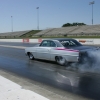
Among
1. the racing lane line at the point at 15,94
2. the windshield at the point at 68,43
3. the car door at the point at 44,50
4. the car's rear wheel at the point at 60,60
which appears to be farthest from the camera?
A: the car door at the point at 44,50

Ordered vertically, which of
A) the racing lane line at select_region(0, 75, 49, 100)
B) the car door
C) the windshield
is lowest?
the racing lane line at select_region(0, 75, 49, 100)

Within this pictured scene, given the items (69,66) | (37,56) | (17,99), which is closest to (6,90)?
(17,99)

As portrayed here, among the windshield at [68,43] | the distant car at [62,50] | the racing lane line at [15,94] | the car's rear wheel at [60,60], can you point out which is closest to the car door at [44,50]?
the distant car at [62,50]

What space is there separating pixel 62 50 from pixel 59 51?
0.23 meters

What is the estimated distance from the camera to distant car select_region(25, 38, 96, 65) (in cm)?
907

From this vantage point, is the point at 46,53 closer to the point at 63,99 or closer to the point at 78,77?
the point at 78,77

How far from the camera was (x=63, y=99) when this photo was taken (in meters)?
4.80

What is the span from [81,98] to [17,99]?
5.25 feet

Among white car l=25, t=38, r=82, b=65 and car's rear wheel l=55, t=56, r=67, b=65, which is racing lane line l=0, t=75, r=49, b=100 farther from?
car's rear wheel l=55, t=56, r=67, b=65

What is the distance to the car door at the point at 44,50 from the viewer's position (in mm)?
10880

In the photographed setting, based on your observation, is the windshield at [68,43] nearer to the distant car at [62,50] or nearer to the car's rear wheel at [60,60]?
the distant car at [62,50]

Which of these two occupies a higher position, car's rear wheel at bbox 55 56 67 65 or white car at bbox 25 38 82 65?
white car at bbox 25 38 82 65

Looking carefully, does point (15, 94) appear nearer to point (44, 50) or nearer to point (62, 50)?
point (62, 50)

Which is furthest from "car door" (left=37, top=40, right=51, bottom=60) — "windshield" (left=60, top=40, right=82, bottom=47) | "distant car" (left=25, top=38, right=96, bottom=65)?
"windshield" (left=60, top=40, right=82, bottom=47)
